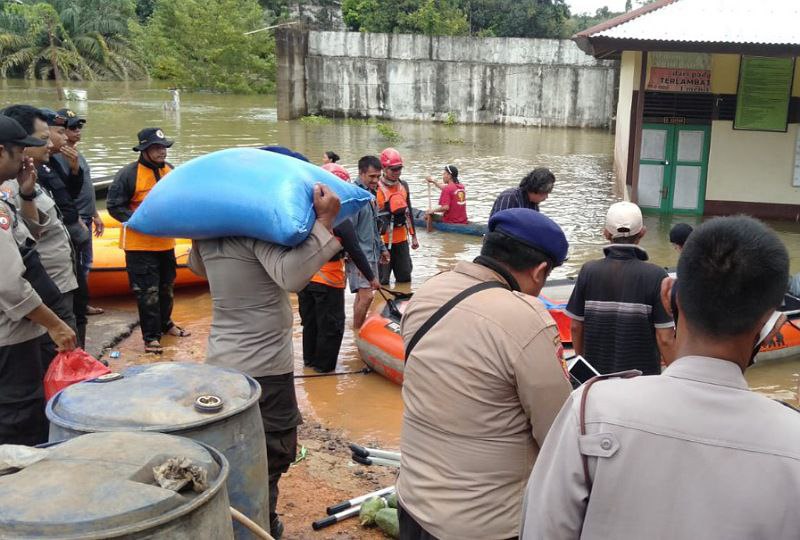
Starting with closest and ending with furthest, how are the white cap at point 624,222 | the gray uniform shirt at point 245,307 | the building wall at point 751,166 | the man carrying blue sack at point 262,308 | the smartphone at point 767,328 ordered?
the smartphone at point 767,328 → the man carrying blue sack at point 262,308 → the gray uniform shirt at point 245,307 → the white cap at point 624,222 → the building wall at point 751,166

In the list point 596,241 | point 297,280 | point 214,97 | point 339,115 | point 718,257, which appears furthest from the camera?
point 214,97

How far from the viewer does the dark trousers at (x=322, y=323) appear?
21.9ft

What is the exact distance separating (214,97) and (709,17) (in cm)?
3446

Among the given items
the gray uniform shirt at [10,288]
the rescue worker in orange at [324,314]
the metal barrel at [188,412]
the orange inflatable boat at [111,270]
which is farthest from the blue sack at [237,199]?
the orange inflatable boat at [111,270]

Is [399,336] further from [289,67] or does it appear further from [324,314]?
[289,67]

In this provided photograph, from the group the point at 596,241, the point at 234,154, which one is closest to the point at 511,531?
the point at 234,154

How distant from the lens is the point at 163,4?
45750mm

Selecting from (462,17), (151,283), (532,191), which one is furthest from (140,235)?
(462,17)

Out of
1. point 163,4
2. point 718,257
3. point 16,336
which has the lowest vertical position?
point 16,336

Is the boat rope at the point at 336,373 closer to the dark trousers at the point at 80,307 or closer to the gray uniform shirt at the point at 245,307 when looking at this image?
the dark trousers at the point at 80,307

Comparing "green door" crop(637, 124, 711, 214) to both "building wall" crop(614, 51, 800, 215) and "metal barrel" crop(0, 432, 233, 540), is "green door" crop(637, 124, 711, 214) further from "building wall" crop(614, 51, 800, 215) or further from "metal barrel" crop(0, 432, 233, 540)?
"metal barrel" crop(0, 432, 233, 540)

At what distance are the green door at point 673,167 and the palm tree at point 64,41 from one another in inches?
1627

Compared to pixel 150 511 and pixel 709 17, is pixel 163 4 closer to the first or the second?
pixel 709 17

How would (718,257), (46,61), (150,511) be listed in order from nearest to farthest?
(718,257) < (150,511) < (46,61)
